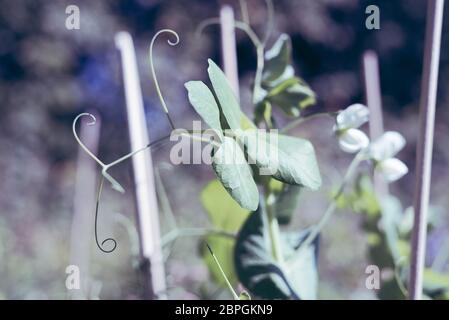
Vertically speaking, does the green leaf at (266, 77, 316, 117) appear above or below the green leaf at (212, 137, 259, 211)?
above

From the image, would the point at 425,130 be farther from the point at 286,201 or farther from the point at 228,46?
the point at 228,46

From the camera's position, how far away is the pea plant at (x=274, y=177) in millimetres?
481

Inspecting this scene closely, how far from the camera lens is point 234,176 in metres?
0.45

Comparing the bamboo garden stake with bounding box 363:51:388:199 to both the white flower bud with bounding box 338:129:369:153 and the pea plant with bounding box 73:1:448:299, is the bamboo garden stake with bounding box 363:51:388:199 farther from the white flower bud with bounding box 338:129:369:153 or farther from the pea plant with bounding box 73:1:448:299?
the white flower bud with bounding box 338:129:369:153

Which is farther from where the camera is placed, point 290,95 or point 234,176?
point 290,95

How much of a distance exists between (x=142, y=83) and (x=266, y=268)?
2213 millimetres

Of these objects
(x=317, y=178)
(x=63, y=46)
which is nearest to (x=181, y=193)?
(x=63, y=46)

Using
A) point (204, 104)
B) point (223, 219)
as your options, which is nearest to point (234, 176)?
point (204, 104)

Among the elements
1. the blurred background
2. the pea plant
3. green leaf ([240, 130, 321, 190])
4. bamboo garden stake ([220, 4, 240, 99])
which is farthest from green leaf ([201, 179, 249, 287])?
the blurred background

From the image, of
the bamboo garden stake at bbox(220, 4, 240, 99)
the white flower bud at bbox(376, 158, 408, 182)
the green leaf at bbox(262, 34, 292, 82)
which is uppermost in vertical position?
the bamboo garden stake at bbox(220, 4, 240, 99)

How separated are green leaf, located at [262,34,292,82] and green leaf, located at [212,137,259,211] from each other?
0.69 ft

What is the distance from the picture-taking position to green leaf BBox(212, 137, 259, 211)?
0.45 meters

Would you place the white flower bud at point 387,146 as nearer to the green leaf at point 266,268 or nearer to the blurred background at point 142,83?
the green leaf at point 266,268
